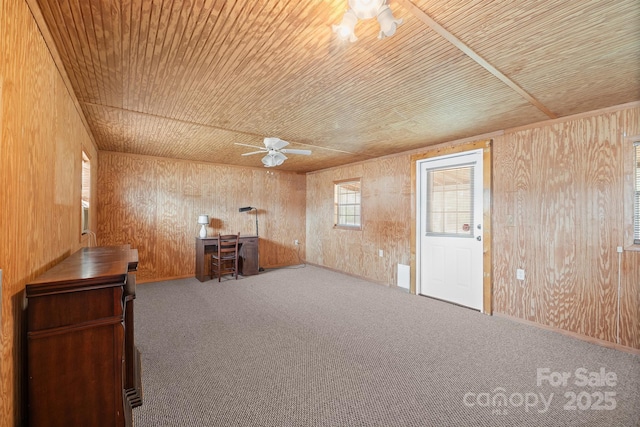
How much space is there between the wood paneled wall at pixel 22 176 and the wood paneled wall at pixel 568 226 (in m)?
4.14

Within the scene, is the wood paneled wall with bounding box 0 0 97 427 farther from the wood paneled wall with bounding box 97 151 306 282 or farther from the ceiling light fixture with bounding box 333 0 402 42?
the wood paneled wall with bounding box 97 151 306 282

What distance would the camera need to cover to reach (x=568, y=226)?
9.50 feet

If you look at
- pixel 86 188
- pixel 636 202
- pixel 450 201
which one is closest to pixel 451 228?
pixel 450 201

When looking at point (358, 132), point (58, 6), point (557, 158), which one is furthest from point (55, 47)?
point (557, 158)

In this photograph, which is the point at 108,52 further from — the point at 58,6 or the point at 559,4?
the point at 559,4

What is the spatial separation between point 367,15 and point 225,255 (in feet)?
16.1

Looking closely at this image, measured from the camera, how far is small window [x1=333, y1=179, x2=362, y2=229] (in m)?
5.71

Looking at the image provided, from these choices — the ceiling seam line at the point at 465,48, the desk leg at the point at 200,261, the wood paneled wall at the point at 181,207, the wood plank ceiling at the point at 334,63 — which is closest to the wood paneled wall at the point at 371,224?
the wood paneled wall at the point at 181,207

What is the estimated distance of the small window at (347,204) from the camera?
5.71m

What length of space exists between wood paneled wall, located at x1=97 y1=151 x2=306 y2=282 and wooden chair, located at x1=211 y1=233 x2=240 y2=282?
0.43 meters

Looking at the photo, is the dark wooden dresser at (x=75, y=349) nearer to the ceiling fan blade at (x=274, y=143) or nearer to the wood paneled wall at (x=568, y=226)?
the ceiling fan blade at (x=274, y=143)

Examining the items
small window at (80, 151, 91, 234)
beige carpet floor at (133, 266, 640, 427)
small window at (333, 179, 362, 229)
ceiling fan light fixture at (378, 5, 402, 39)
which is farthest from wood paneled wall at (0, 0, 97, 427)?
small window at (333, 179, 362, 229)

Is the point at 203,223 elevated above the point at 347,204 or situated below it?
below

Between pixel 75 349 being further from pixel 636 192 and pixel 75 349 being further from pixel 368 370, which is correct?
pixel 636 192
